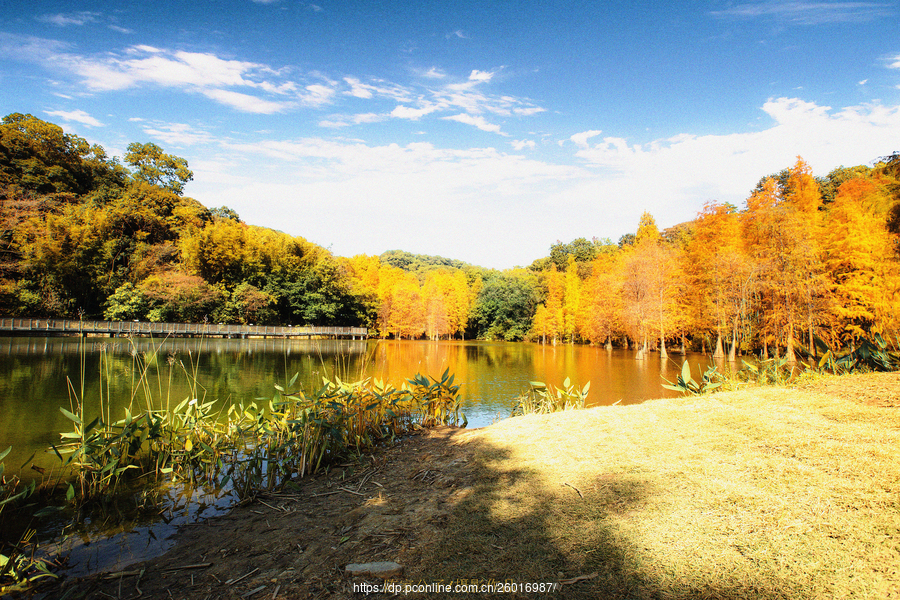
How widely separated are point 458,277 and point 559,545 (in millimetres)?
55536

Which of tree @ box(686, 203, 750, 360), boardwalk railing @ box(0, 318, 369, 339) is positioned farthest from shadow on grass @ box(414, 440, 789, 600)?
tree @ box(686, 203, 750, 360)

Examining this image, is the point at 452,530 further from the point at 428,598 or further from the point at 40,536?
the point at 40,536

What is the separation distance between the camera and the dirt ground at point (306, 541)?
2.22 meters

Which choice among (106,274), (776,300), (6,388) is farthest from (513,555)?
(106,274)

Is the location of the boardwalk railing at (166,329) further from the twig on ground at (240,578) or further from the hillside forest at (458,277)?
the twig on ground at (240,578)

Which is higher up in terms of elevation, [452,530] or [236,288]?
[236,288]

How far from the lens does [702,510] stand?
223 cm

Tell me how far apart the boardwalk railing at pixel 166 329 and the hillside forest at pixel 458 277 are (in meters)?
1.70

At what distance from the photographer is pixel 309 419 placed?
4293 mm

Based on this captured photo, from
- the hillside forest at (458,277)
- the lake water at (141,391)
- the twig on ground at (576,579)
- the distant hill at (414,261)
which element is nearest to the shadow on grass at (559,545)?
the twig on ground at (576,579)

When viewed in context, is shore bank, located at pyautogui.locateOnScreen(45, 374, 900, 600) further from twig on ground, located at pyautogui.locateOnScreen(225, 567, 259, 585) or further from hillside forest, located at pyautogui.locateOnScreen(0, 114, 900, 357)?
hillside forest, located at pyautogui.locateOnScreen(0, 114, 900, 357)

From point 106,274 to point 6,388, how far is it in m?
26.9

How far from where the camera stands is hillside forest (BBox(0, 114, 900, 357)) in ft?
60.1

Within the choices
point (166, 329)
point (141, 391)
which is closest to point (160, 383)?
point (141, 391)
